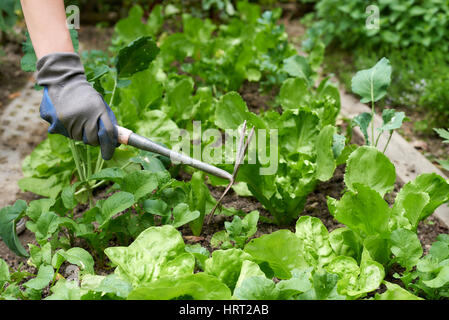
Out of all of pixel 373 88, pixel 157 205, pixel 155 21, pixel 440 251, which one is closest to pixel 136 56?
pixel 157 205

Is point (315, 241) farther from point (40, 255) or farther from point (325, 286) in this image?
point (40, 255)

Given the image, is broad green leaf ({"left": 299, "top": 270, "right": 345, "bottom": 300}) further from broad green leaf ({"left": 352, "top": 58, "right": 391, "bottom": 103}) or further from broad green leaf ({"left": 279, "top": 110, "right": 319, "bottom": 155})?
broad green leaf ({"left": 352, "top": 58, "right": 391, "bottom": 103})

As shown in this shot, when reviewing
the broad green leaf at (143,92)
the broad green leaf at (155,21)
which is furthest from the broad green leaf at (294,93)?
the broad green leaf at (155,21)

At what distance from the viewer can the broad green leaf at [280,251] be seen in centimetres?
152

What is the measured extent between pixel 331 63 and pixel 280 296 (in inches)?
106

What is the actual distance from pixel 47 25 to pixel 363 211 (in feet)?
4.08

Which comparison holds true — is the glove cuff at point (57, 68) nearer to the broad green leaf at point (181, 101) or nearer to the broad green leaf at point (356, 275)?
the broad green leaf at point (181, 101)

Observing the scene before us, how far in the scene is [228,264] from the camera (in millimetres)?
1464

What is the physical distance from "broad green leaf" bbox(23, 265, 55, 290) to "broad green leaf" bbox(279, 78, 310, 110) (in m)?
1.36

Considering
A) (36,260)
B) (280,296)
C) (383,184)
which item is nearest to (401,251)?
(383,184)

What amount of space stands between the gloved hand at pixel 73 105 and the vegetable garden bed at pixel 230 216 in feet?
0.51

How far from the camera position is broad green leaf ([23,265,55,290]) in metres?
1.43

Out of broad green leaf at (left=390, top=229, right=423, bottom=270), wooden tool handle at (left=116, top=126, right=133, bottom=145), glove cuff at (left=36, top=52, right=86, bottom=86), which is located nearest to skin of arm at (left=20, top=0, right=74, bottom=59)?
glove cuff at (left=36, top=52, right=86, bottom=86)
